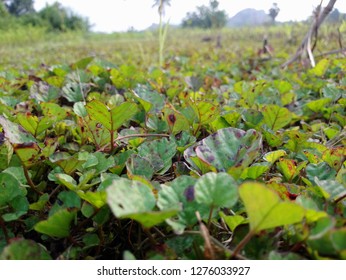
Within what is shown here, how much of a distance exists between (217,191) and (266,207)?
3.2 inches

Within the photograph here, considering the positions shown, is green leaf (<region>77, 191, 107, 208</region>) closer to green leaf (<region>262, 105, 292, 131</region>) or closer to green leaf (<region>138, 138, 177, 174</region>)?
green leaf (<region>138, 138, 177, 174</region>)

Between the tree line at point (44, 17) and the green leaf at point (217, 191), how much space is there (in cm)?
1586

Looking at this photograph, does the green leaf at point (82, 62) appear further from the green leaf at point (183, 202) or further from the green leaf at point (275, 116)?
the green leaf at point (183, 202)

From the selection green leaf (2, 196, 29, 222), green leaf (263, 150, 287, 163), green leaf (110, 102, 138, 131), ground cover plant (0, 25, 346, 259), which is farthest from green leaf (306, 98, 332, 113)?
green leaf (2, 196, 29, 222)

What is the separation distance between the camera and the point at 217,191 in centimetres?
45

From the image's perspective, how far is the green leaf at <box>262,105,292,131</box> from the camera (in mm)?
833

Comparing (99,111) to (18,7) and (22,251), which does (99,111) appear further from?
(18,7)

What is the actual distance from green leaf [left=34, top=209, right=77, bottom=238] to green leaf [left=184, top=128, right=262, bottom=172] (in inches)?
8.8

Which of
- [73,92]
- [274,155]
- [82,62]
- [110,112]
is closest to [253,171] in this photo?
[274,155]

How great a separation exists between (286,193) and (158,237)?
0.68 ft

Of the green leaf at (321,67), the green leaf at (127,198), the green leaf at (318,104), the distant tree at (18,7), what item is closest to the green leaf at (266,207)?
the green leaf at (127,198)
